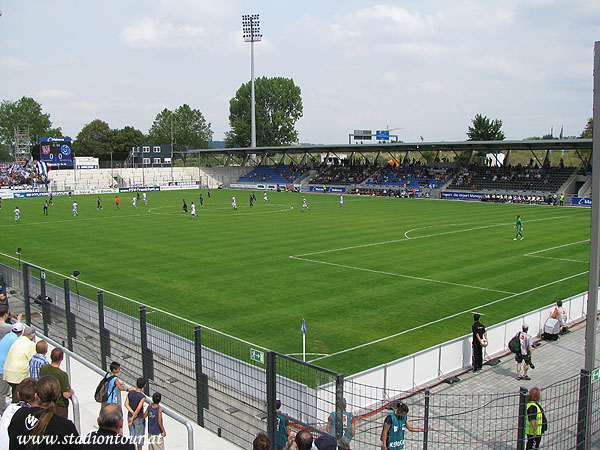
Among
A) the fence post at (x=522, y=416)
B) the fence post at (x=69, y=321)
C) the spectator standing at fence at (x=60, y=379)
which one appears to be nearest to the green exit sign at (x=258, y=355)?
the spectator standing at fence at (x=60, y=379)

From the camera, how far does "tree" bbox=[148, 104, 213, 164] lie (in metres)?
154

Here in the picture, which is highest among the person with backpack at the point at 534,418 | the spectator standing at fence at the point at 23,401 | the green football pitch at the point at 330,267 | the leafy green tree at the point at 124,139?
the leafy green tree at the point at 124,139

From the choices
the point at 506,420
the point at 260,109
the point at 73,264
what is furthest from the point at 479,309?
the point at 260,109

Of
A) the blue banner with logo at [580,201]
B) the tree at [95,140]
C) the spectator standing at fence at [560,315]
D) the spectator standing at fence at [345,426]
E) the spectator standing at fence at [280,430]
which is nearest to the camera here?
the spectator standing at fence at [345,426]

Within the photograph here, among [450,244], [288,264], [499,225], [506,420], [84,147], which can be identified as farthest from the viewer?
[84,147]

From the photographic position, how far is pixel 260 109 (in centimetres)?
13500

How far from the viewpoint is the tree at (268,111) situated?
13488 cm

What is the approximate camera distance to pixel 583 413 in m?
8.69

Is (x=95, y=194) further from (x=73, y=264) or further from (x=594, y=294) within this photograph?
(x=594, y=294)

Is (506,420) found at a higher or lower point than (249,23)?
lower

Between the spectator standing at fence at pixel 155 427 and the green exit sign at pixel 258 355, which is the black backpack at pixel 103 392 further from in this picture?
the green exit sign at pixel 258 355

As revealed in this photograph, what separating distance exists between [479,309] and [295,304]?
6709 mm

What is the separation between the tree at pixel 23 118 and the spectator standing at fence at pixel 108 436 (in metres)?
150

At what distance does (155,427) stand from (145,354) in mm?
3055
